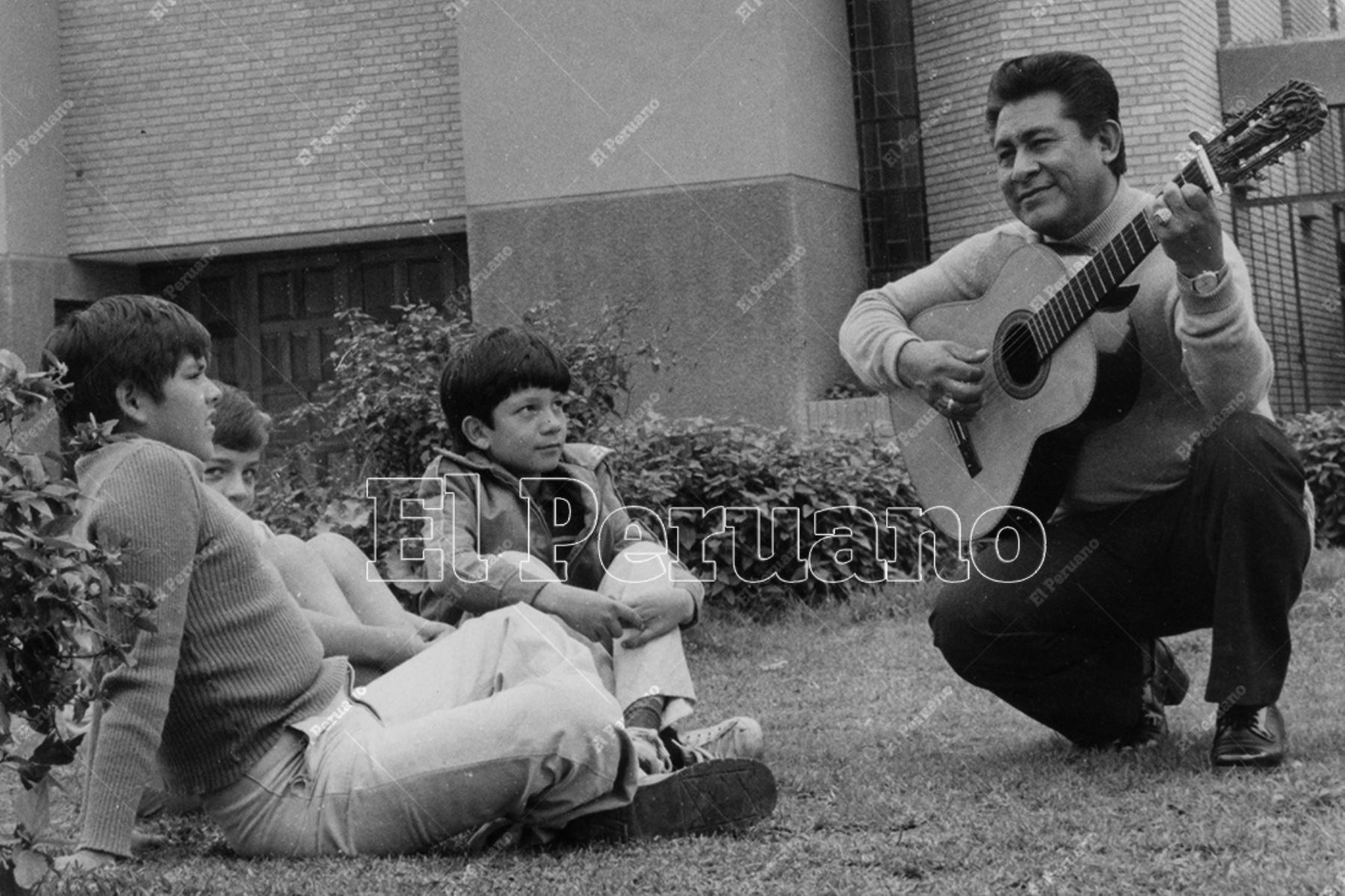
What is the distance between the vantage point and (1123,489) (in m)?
4.38

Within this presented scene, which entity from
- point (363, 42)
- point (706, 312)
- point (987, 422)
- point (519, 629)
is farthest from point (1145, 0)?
point (519, 629)

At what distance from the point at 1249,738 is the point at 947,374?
116 centimetres

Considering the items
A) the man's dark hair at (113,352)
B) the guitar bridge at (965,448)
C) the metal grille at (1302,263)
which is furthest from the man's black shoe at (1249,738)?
the metal grille at (1302,263)

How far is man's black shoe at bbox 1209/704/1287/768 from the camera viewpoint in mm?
4074

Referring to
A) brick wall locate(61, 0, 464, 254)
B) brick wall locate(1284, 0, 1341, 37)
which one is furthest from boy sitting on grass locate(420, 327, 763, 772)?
brick wall locate(1284, 0, 1341, 37)

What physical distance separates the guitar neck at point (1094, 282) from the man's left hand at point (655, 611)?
1095 mm

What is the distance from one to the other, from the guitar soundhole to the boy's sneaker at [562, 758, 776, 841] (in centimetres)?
131

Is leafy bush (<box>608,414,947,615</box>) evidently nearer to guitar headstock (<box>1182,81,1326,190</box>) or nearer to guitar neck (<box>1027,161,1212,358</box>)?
guitar neck (<box>1027,161,1212,358</box>)

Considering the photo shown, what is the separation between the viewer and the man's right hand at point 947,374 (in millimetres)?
4602

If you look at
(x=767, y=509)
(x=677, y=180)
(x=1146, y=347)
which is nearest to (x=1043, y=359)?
(x=1146, y=347)

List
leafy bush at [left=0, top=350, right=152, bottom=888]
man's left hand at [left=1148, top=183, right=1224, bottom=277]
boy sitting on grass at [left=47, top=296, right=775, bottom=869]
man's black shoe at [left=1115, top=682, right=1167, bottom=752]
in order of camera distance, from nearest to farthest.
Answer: leafy bush at [left=0, top=350, right=152, bottom=888]
boy sitting on grass at [left=47, top=296, right=775, bottom=869]
man's left hand at [left=1148, top=183, right=1224, bottom=277]
man's black shoe at [left=1115, top=682, right=1167, bottom=752]

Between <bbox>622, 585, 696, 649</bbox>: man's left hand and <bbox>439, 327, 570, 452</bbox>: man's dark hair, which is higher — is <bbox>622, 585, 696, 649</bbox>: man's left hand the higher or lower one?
the lower one

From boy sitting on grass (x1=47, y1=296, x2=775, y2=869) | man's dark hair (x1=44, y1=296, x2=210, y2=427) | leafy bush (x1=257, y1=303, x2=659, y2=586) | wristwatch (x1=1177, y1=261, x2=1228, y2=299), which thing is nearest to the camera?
boy sitting on grass (x1=47, y1=296, x2=775, y2=869)

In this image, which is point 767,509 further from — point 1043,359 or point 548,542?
point 1043,359
